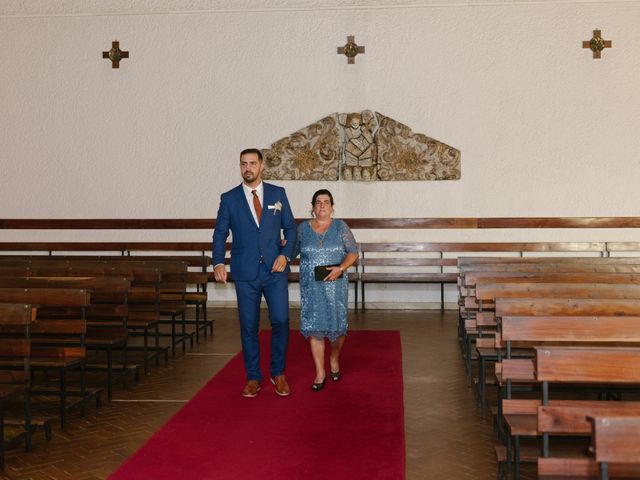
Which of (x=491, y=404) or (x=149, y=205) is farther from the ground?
(x=149, y=205)

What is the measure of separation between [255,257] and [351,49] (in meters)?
5.76

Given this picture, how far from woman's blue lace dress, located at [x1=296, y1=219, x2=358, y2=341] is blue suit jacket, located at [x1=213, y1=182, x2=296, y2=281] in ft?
0.60

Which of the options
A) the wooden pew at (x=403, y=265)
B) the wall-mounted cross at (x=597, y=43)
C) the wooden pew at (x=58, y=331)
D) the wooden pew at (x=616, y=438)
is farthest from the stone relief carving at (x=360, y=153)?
the wooden pew at (x=616, y=438)

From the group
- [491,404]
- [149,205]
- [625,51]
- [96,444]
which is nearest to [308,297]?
[491,404]

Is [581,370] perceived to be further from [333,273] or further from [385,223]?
[385,223]

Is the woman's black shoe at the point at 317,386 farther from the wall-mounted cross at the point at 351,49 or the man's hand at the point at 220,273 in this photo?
the wall-mounted cross at the point at 351,49

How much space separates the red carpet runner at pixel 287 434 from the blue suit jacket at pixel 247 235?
0.94 metres

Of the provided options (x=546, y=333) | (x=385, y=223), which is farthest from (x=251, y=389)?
(x=385, y=223)

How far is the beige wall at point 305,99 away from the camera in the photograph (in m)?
10.3

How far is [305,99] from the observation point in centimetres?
1061

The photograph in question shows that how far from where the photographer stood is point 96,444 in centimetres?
451

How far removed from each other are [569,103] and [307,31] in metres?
3.73

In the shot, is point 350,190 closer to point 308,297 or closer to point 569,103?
point 569,103

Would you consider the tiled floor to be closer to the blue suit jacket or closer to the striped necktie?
the blue suit jacket
